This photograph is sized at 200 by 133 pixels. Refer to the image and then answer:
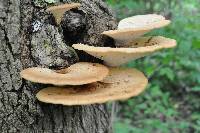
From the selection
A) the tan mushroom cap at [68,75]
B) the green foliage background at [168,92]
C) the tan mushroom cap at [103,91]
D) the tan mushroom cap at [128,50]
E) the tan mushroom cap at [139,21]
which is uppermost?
the tan mushroom cap at [139,21]

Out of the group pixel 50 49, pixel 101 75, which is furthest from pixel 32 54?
pixel 101 75

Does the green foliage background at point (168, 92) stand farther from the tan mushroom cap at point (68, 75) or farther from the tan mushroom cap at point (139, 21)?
the tan mushroom cap at point (68, 75)

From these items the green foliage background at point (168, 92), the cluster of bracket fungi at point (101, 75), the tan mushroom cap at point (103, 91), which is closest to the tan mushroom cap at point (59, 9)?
the cluster of bracket fungi at point (101, 75)

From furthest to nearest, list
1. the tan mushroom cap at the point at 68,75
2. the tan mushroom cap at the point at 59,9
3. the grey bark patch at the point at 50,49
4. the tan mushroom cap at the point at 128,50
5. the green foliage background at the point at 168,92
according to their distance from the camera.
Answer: the green foliage background at the point at 168,92 < the grey bark patch at the point at 50,49 < the tan mushroom cap at the point at 59,9 < the tan mushroom cap at the point at 128,50 < the tan mushroom cap at the point at 68,75

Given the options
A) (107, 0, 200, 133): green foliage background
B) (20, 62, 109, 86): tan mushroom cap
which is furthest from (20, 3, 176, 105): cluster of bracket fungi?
(107, 0, 200, 133): green foliage background

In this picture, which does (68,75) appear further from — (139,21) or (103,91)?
(139,21)

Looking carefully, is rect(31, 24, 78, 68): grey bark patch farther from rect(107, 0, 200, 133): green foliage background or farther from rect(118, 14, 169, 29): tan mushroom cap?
rect(107, 0, 200, 133): green foliage background

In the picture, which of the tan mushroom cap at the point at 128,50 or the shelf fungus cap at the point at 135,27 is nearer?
the tan mushroom cap at the point at 128,50

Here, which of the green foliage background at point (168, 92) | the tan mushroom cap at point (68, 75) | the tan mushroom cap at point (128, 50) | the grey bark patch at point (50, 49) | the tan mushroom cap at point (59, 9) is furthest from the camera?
the green foliage background at point (168, 92)
